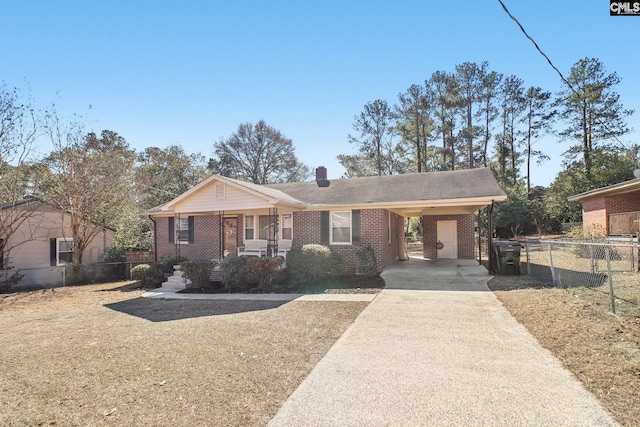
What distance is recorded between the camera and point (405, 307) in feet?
24.3

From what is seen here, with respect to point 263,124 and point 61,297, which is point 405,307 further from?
point 263,124

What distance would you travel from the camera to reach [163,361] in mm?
4539

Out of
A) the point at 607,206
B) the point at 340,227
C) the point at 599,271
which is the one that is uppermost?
the point at 607,206

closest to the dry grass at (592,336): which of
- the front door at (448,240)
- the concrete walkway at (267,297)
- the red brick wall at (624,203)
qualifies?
the concrete walkway at (267,297)

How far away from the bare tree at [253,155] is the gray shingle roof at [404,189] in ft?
68.1

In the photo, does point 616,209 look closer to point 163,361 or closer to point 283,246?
point 283,246

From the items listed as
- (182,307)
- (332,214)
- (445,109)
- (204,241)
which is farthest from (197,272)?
(445,109)

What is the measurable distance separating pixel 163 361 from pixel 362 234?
8.83m

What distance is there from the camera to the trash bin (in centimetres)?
1099

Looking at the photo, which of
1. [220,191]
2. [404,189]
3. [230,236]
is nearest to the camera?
A: [220,191]

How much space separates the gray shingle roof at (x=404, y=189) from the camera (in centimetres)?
1191

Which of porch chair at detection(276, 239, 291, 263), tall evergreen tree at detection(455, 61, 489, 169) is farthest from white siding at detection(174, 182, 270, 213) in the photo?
tall evergreen tree at detection(455, 61, 489, 169)

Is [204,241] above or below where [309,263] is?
above

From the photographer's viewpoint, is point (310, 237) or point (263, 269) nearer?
point (263, 269)
